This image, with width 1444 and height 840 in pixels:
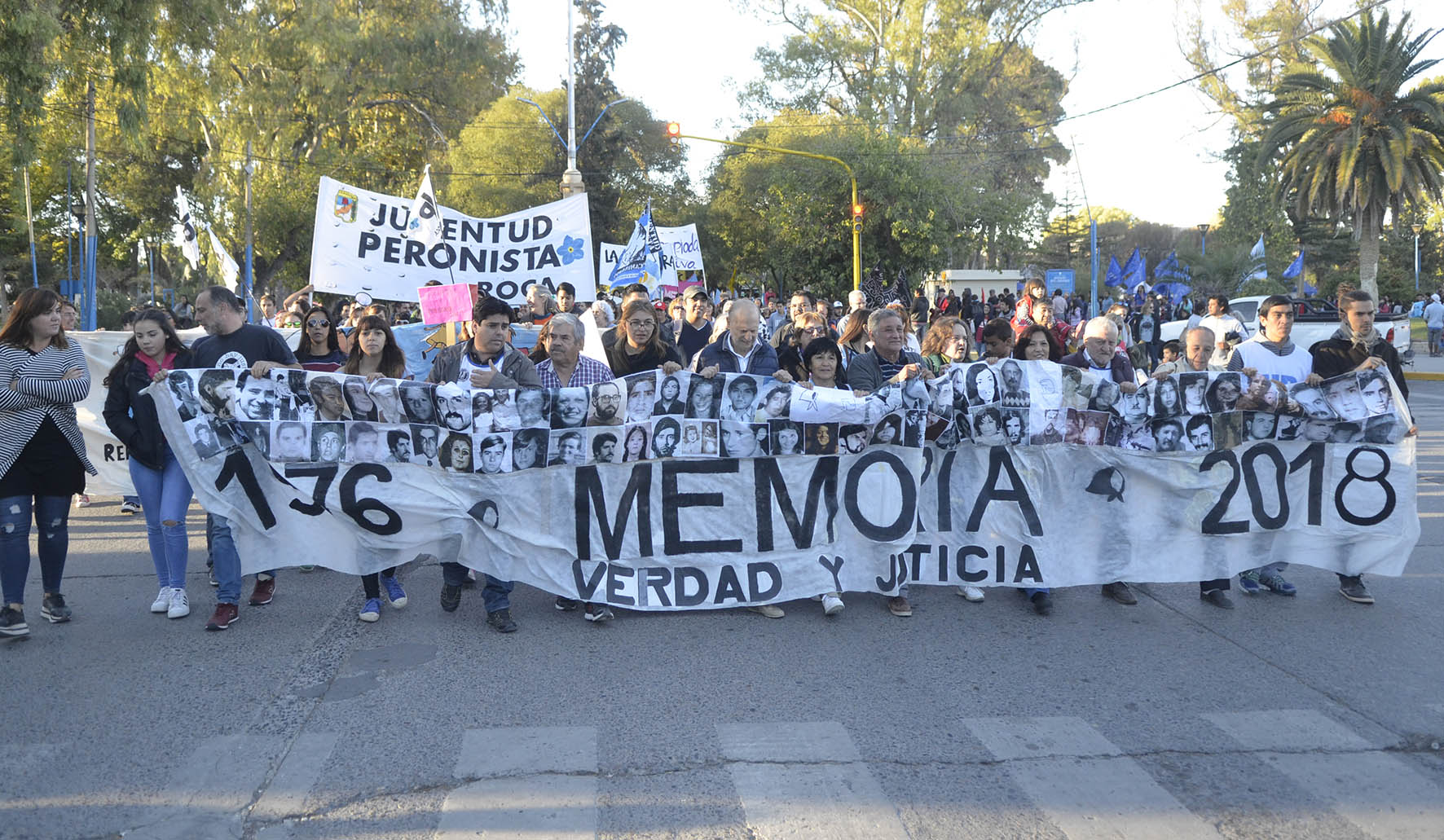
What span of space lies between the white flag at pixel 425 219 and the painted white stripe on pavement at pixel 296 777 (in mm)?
7670

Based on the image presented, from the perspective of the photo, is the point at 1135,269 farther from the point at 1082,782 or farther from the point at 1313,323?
the point at 1082,782

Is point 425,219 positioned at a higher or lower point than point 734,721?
higher

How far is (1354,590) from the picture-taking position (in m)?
6.23

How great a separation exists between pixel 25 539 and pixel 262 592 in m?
1.19

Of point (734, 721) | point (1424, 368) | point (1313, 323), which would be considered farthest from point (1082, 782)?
point (1424, 368)

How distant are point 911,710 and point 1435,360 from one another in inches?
1089

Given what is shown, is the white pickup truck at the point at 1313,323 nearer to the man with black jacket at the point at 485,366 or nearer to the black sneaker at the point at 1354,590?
the black sneaker at the point at 1354,590

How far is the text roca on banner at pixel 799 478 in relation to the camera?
5.82 meters

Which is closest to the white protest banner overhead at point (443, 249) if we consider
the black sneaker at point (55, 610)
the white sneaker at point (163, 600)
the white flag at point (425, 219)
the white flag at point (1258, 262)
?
the white flag at point (425, 219)

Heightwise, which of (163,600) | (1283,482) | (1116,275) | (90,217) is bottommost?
(163,600)

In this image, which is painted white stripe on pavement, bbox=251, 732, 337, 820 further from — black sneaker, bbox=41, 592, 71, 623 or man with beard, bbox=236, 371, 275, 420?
black sneaker, bbox=41, 592, 71, 623

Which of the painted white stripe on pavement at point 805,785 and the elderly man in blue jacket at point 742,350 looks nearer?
the painted white stripe on pavement at point 805,785

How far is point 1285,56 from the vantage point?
A: 134 feet

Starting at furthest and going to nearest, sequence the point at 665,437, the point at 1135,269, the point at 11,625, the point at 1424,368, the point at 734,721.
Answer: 1. the point at 1135,269
2. the point at 1424,368
3. the point at 665,437
4. the point at 11,625
5. the point at 734,721
